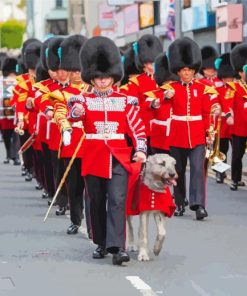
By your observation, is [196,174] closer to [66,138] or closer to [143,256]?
[66,138]

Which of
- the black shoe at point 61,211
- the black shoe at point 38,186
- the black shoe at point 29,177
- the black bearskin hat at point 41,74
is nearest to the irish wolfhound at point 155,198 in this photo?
the black shoe at point 61,211

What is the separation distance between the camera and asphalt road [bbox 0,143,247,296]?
35.8 ft

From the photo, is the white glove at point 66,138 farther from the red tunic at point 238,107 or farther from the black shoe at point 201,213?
the red tunic at point 238,107

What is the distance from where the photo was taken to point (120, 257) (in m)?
12.1

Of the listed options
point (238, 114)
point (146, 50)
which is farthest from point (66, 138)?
point (238, 114)

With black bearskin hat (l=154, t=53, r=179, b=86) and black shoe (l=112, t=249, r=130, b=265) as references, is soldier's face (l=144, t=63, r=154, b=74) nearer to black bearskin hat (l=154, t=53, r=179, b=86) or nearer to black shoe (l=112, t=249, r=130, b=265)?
black bearskin hat (l=154, t=53, r=179, b=86)

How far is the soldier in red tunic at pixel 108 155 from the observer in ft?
40.3

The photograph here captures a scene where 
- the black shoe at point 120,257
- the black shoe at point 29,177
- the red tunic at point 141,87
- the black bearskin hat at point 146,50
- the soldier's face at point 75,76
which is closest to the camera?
the black shoe at point 120,257

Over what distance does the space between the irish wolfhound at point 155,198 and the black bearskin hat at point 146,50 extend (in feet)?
19.9

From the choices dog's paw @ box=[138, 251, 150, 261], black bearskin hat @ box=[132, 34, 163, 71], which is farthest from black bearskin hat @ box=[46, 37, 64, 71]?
dog's paw @ box=[138, 251, 150, 261]

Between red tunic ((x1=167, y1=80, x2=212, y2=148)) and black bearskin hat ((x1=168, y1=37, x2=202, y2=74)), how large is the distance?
1.09ft

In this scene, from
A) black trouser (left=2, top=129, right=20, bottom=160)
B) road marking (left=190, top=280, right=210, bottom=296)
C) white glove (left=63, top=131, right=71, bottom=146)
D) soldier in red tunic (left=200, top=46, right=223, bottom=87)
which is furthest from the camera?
black trouser (left=2, top=129, right=20, bottom=160)

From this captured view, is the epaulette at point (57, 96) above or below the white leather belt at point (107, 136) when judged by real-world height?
above

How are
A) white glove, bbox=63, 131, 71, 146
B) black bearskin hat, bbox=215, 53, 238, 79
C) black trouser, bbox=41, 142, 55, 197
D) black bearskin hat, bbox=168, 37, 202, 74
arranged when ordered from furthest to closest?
black bearskin hat, bbox=215, 53, 238, 79, black trouser, bbox=41, 142, 55, 197, black bearskin hat, bbox=168, 37, 202, 74, white glove, bbox=63, 131, 71, 146
